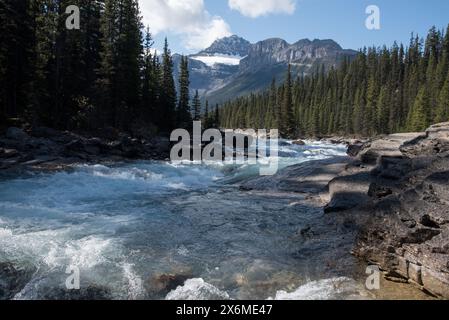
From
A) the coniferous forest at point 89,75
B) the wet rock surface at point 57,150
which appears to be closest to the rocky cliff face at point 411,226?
the wet rock surface at point 57,150

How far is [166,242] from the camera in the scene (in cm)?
1134

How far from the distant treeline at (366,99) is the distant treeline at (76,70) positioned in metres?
49.3

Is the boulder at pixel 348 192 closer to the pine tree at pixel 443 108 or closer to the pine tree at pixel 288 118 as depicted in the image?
the pine tree at pixel 443 108

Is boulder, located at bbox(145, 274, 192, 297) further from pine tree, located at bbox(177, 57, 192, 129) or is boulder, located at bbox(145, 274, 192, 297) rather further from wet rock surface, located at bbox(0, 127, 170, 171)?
pine tree, located at bbox(177, 57, 192, 129)

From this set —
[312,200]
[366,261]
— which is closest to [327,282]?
[366,261]

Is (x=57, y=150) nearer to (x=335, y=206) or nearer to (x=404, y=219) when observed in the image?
(x=335, y=206)

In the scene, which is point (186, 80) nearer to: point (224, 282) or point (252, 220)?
point (252, 220)

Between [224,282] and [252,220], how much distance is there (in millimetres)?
5505

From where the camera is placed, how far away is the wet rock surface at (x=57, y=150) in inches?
979

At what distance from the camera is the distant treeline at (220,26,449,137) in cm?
9038

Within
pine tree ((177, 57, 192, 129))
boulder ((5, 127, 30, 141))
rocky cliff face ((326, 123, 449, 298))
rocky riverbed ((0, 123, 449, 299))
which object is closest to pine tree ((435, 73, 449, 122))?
pine tree ((177, 57, 192, 129))

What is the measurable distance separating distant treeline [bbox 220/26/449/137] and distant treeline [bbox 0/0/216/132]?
162ft

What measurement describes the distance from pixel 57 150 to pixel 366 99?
103 m

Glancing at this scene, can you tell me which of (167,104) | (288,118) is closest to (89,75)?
(167,104)
